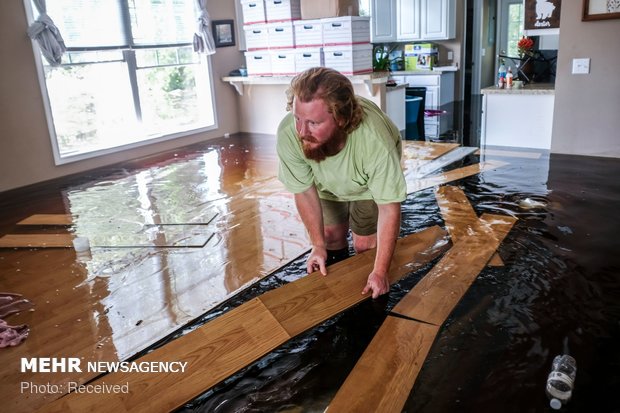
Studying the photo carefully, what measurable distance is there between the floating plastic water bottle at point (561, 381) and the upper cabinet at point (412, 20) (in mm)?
6889

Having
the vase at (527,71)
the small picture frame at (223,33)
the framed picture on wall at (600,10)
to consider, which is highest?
the small picture frame at (223,33)

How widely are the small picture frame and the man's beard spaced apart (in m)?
4.74


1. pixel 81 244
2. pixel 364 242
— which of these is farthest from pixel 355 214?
pixel 81 244

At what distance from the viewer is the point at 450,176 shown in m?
4.10

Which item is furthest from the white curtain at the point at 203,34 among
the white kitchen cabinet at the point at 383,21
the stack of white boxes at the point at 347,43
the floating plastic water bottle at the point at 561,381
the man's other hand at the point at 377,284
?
the floating plastic water bottle at the point at 561,381

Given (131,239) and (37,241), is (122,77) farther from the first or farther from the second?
(131,239)

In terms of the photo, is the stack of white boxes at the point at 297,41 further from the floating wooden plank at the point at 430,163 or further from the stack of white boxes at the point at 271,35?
the floating wooden plank at the point at 430,163

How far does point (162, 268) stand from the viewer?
2.66 m

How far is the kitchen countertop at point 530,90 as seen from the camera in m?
4.62

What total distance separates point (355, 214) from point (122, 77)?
376cm

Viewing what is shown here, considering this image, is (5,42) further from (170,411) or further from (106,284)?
(170,411)

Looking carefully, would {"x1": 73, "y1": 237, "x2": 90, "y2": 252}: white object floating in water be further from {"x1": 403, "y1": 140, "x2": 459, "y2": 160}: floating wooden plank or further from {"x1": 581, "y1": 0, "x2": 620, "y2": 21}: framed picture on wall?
{"x1": 581, "y1": 0, "x2": 620, "y2": 21}: framed picture on wall

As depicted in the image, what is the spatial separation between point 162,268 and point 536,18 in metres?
4.07

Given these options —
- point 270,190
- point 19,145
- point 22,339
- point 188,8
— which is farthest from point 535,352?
A: point 188,8
